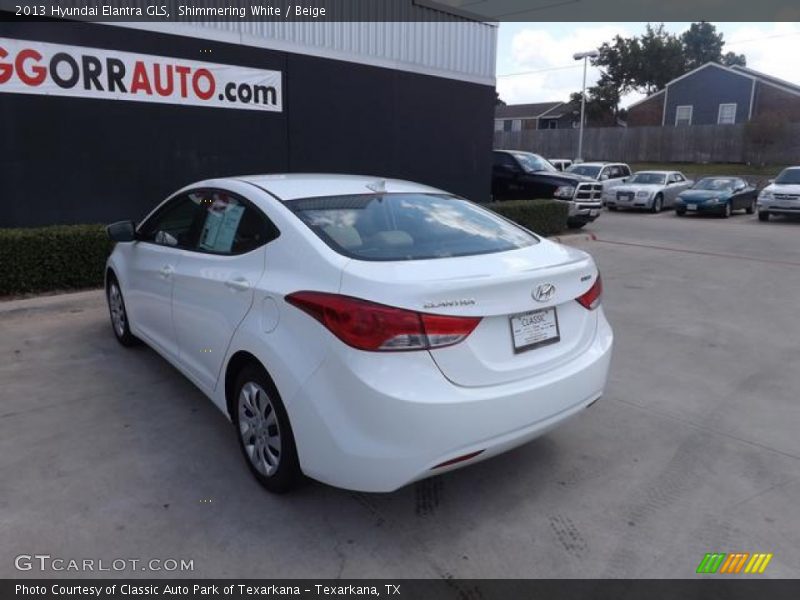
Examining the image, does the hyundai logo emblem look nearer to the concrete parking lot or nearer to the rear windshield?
the rear windshield

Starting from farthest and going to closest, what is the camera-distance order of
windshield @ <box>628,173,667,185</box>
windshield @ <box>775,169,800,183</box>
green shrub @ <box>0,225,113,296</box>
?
1. windshield @ <box>628,173,667,185</box>
2. windshield @ <box>775,169,800,183</box>
3. green shrub @ <box>0,225,113,296</box>

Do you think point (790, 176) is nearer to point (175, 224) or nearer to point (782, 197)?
point (782, 197)

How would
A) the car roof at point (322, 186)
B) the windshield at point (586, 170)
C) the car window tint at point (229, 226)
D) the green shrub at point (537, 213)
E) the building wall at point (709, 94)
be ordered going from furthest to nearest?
the building wall at point (709, 94) → the windshield at point (586, 170) → the green shrub at point (537, 213) → the car roof at point (322, 186) → the car window tint at point (229, 226)

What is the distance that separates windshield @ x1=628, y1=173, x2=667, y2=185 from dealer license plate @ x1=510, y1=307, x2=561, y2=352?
69.2 feet

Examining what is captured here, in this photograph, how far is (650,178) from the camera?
22.2 m

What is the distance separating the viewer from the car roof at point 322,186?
3.49 meters

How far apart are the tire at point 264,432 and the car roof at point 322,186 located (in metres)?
1.03

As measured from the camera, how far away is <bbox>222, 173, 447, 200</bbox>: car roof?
11.4 ft

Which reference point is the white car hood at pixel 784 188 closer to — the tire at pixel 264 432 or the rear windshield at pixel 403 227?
A: the rear windshield at pixel 403 227

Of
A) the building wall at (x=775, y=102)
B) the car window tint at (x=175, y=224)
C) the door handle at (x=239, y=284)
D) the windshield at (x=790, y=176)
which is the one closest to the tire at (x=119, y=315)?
the car window tint at (x=175, y=224)

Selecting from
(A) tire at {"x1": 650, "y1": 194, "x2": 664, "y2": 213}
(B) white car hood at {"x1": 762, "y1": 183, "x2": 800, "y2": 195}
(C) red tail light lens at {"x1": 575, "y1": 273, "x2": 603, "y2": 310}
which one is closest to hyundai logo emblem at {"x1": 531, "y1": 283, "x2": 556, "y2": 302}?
(C) red tail light lens at {"x1": 575, "y1": 273, "x2": 603, "y2": 310}

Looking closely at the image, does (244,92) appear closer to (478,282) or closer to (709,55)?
(478,282)

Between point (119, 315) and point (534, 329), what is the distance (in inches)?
155
